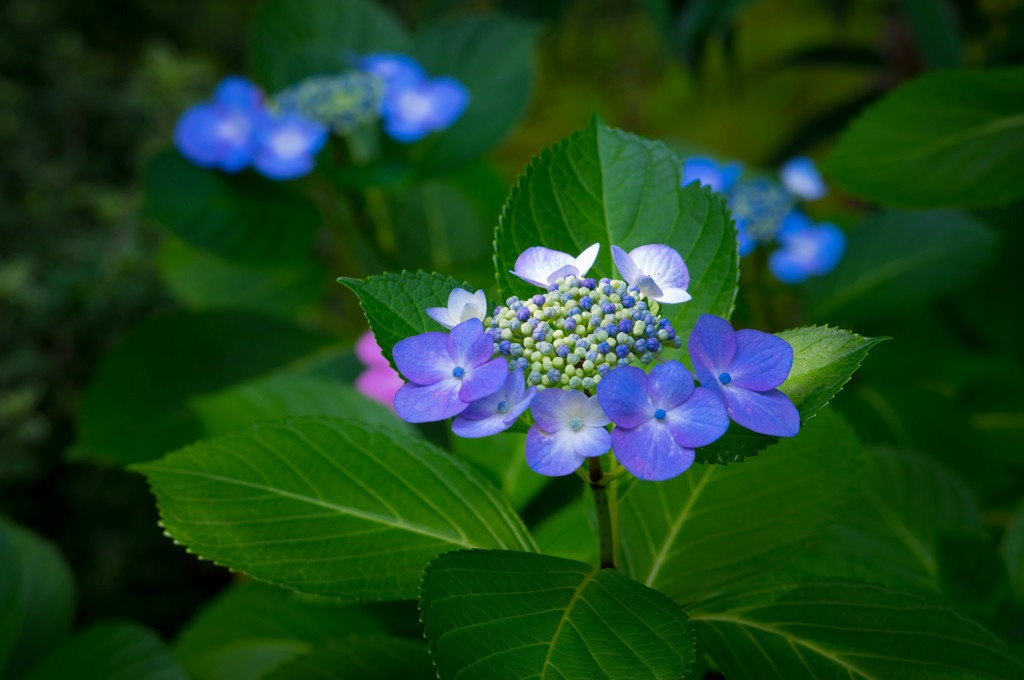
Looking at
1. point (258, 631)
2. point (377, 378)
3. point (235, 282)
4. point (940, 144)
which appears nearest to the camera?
point (940, 144)

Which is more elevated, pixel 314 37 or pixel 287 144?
pixel 314 37

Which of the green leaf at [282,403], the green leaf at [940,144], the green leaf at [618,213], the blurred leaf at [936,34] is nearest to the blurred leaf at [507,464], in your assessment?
the green leaf at [282,403]

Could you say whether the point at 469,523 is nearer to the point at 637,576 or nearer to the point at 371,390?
the point at 637,576

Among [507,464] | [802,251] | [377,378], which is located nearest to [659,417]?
[507,464]

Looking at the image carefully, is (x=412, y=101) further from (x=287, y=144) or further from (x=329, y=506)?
(x=329, y=506)

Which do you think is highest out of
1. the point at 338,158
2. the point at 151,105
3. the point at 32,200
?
the point at 151,105

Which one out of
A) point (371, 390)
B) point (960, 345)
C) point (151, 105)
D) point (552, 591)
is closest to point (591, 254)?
point (552, 591)

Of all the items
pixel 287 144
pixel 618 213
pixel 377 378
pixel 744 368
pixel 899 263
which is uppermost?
pixel 287 144

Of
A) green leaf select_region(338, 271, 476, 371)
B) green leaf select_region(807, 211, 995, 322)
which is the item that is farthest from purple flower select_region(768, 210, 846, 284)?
green leaf select_region(338, 271, 476, 371)
